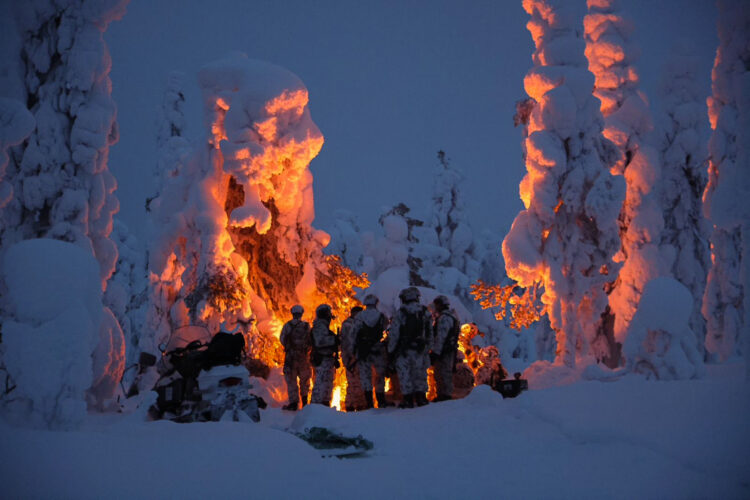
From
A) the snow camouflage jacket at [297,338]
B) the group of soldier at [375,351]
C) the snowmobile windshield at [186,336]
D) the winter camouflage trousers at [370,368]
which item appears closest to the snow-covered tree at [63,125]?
the snow camouflage jacket at [297,338]

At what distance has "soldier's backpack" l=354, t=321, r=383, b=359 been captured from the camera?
11.4m

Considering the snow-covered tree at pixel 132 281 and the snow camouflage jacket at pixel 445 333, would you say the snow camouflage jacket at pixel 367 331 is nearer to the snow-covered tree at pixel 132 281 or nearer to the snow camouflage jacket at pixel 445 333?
the snow camouflage jacket at pixel 445 333

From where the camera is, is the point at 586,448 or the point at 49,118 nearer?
the point at 586,448

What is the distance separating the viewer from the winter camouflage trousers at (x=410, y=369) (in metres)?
11.0

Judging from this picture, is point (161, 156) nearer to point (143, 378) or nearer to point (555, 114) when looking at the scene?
point (143, 378)

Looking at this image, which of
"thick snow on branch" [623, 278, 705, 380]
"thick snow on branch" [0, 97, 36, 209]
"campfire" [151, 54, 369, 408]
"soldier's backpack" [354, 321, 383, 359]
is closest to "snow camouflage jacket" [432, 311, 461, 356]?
"soldier's backpack" [354, 321, 383, 359]

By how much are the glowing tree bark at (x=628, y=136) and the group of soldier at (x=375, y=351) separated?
8852mm

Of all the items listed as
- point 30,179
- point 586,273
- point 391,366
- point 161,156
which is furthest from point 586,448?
point 161,156

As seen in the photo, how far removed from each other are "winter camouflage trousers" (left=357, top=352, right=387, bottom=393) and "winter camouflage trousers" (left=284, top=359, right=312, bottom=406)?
117 cm

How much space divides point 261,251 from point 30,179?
573 cm

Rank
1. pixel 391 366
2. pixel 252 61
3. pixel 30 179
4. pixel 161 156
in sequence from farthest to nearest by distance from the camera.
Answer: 1. pixel 161 156
2. pixel 252 61
3. pixel 30 179
4. pixel 391 366

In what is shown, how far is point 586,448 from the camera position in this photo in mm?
6840

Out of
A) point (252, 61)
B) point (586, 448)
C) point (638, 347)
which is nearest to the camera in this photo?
point (586, 448)

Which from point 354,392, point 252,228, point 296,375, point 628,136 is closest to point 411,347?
point 354,392
